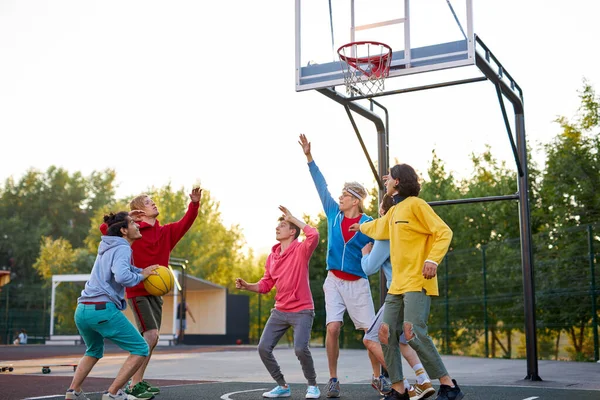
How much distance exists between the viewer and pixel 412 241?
5.01m

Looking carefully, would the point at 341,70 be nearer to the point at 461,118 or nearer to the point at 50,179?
the point at 461,118

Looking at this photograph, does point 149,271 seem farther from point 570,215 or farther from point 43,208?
point 43,208

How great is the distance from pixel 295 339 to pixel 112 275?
5.53ft

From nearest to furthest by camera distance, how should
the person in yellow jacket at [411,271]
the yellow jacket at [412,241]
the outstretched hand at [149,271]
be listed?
the person in yellow jacket at [411,271], the yellow jacket at [412,241], the outstretched hand at [149,271]

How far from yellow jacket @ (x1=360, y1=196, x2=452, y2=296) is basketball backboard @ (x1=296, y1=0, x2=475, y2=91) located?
246cm

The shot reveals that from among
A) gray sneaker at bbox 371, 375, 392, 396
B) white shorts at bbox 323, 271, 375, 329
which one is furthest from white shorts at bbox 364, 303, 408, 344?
gray sneaker at bbox 371, 375, 392, 396

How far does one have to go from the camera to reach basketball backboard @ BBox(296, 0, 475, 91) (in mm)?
7133

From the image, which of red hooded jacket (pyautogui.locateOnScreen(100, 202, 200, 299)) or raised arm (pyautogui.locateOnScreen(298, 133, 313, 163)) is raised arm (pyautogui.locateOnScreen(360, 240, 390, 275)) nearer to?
raised arm (pyautogui.locateOnScreen(298, 133, 313, 163))

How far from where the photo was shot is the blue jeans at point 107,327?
5.12 m

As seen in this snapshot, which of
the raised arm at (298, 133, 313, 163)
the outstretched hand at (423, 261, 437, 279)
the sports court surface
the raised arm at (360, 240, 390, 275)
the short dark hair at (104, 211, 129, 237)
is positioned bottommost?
the sports court surface

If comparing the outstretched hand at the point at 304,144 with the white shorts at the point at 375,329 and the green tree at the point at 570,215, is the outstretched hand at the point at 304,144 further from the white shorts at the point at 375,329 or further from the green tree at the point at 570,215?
the green tree at the point at 570,215

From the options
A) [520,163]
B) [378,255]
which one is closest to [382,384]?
[378,255]

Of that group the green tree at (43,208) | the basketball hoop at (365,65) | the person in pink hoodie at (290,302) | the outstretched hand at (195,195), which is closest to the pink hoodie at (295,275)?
the person in pink hoodie at (290,302)

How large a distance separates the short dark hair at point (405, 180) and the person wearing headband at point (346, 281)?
845 millimetres
